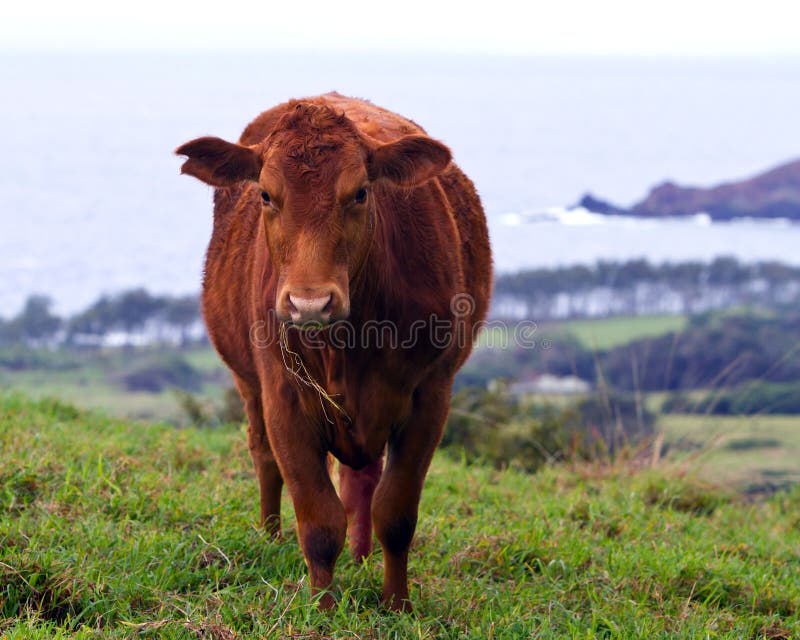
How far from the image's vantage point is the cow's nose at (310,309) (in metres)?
3.39

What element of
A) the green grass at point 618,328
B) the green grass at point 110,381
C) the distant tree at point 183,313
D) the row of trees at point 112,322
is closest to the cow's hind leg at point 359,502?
the green grass at point 110,381

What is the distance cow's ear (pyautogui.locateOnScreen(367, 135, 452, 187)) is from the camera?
12.9ft

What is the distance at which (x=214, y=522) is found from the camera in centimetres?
488

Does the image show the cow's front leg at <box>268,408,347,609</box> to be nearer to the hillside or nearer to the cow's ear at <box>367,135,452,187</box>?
the cow's ear at <box>367,135,452,187</box>

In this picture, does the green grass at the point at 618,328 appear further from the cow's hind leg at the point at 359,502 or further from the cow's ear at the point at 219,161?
the cow's ear at the point at 219,161

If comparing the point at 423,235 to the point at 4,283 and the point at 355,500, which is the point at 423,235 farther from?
the point at 4,283

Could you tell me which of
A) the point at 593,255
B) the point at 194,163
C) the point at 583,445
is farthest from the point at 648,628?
the point at 593,255

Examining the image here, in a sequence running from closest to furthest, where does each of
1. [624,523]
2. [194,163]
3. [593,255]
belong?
1. [194,163]
2. [624,523]
3. [593,255]

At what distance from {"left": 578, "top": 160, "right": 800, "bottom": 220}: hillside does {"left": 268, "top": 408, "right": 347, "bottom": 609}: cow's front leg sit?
1033 cm

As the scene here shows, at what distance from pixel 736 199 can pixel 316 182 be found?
16055mm

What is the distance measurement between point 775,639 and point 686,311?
18.8 meters

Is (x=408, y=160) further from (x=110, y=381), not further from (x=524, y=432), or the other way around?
(x=110, y=381)

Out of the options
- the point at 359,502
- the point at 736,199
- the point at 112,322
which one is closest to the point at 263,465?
the point at 359,502

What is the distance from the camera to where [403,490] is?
14.1 feet
